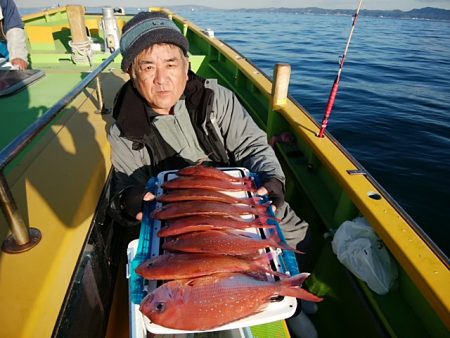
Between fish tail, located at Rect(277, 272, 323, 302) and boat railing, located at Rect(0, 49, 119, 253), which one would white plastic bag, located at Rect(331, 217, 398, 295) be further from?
boat railing, located at Rect(0, 49, 119, 253)

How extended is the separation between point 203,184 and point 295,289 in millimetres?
964

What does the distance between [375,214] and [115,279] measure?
90.6 inches

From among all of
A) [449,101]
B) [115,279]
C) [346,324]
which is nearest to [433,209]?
[346,324]

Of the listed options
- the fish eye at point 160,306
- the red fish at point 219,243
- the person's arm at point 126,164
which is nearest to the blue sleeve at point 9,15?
the person's arm at point 126,164

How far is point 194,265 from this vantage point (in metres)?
1.56

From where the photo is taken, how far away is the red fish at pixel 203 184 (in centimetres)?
210

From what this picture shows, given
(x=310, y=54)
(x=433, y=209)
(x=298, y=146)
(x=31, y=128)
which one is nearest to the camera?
(x=31, y=128)

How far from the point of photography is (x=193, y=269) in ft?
5.06

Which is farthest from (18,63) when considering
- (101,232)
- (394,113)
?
(394,113)

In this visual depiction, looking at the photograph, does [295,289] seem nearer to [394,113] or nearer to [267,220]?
[267,220]

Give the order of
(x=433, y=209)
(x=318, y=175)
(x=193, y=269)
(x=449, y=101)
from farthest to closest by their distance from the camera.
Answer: (x=449, y=101) → (x=433, y=209) → (x=318, y=175) → (x=193, y=269)

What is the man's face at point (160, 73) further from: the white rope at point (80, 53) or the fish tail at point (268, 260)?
the white rope at point (80, 53)

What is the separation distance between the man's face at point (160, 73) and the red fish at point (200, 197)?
873mm

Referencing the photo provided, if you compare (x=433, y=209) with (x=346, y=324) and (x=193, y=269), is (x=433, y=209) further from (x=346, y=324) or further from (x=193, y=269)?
(x=193, y=269)
